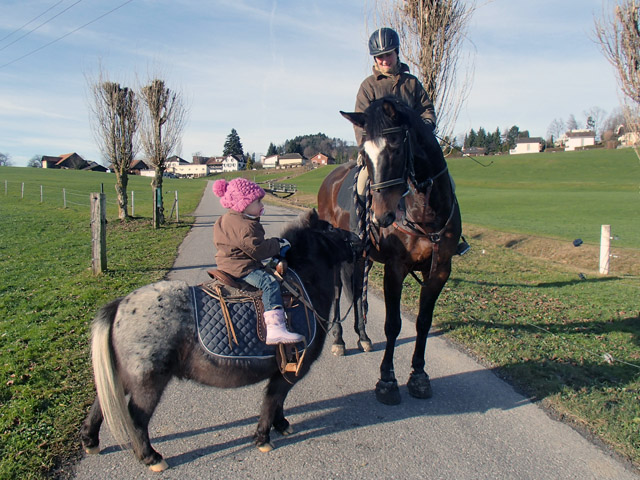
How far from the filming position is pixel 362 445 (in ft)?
11.0

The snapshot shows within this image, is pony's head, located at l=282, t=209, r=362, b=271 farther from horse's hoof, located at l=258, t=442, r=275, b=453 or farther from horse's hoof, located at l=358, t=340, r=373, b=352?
horse's hoof, located at l=358, t=340, r=373, b=352

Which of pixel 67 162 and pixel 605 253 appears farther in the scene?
pixel 67 162

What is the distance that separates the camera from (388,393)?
4.04 m

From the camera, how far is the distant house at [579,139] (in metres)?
109

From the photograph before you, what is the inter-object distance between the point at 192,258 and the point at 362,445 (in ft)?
28.8

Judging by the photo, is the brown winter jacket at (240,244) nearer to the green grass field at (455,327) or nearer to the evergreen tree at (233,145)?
the green grass field at (455,327)

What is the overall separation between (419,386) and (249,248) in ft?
7.50

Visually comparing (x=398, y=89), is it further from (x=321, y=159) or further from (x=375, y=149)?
(x=321, y=159)

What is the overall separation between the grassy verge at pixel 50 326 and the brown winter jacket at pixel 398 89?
166 inches

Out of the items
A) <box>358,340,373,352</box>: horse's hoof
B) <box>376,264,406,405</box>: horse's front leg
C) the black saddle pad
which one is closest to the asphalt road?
<box>376,264,406,405</box>: horse's front leg

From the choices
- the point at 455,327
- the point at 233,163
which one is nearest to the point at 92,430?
the point at 455,327

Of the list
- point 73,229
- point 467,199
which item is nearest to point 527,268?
point 73,229

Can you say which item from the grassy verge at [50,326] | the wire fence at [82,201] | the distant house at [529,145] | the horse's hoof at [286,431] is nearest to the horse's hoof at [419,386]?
the horse's hoof at [286,431]

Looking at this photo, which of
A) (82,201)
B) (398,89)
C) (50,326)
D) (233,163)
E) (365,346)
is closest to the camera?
(398,89)
